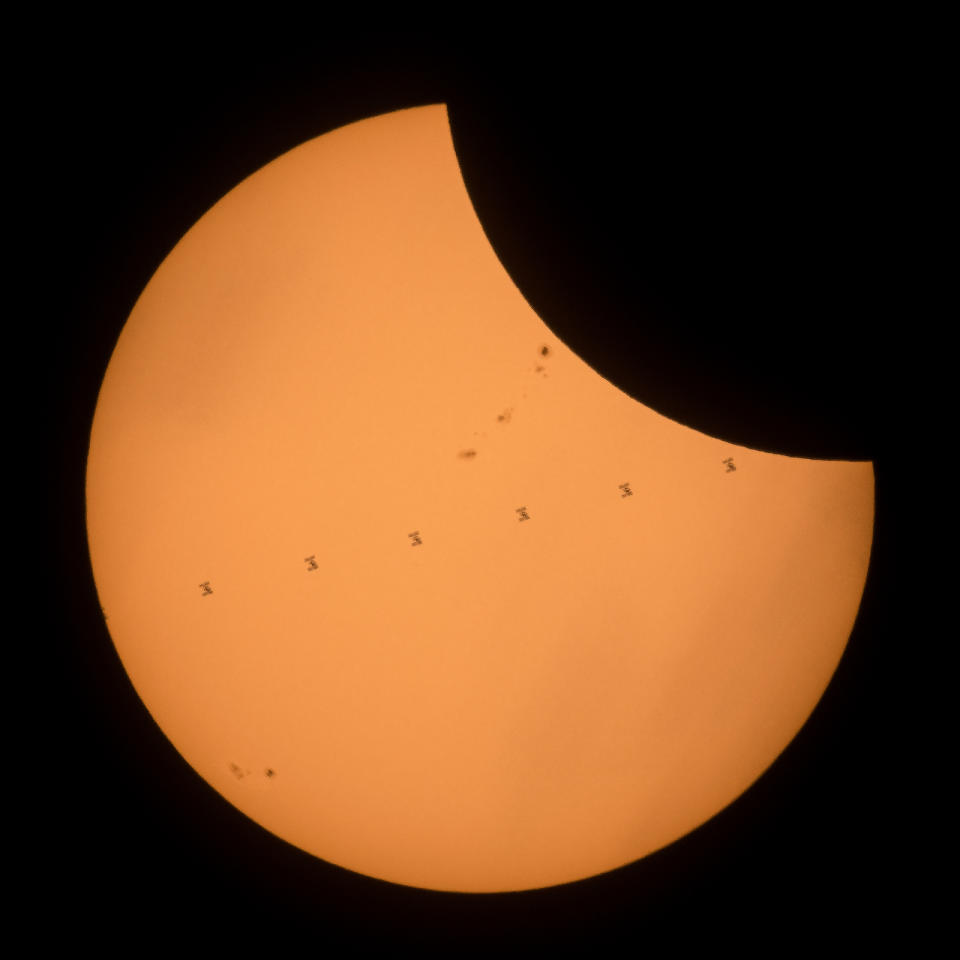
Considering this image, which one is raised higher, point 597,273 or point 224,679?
point 597,273

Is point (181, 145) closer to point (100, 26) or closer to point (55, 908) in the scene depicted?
point (100, 26)

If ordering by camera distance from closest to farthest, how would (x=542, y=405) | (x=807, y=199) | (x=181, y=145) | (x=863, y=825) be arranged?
(x=807, y=199) → (x=542, y=405) → (x=181, y=145) → (x=863, y=825)

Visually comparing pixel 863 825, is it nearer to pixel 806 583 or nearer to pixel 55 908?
pixel 806 583

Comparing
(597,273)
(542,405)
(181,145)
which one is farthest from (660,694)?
(181,145)

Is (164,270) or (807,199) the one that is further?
(164,270)

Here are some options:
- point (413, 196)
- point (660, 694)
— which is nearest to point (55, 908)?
point (660, 694)

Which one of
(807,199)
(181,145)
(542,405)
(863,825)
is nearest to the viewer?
(807,199)

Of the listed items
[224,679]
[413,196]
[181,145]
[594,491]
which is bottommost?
[224,679]
